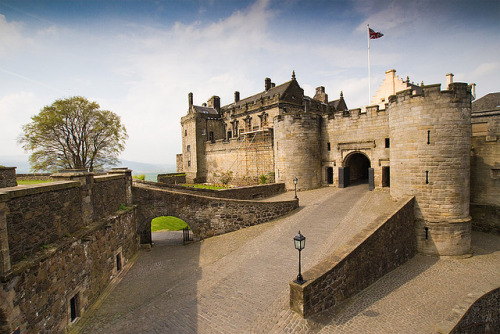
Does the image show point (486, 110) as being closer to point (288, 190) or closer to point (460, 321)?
point (288, 190)

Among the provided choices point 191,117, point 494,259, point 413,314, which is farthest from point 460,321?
point 191,117

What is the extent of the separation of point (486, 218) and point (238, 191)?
56.7 feet

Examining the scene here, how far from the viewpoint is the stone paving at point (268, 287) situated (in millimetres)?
7312

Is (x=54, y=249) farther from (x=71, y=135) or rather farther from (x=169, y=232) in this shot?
(x=71, y=135)

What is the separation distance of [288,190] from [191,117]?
70.3 ft

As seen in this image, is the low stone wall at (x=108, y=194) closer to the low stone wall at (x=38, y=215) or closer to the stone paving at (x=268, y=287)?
the low stone wall at (x=38, y=215)

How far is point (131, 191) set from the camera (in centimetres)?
1472

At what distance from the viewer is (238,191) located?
19531mm

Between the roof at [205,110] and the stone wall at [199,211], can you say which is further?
the roof at [205,110]

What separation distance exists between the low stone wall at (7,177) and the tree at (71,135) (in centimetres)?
1563

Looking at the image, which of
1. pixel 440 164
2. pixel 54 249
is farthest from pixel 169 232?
pixel 440 164

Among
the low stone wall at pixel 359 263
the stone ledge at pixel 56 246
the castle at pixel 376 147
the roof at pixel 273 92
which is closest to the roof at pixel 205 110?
the castle at pixel 376 147

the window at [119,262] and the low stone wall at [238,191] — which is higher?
the low stone wall at [238,191]

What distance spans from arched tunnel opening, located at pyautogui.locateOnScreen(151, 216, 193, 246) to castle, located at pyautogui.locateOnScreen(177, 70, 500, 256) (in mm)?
9641
